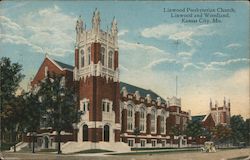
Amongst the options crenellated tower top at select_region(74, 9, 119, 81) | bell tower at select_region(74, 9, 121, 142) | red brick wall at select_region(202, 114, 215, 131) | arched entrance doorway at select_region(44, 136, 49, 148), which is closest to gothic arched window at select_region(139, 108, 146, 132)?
bell tower at select_region(74, 9, 121, 142)

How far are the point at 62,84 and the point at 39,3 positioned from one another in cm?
144

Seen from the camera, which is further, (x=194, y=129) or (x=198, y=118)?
(x=194, y=129)

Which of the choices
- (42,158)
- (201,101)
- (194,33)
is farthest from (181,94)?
(42,158)

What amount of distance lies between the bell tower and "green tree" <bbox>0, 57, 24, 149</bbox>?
105 centimetres

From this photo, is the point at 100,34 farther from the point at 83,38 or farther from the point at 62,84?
the point at 62,84

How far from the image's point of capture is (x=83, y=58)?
25.2ft

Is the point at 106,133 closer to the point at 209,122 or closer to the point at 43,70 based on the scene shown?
the point at 43,70

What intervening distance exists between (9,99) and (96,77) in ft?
5.14

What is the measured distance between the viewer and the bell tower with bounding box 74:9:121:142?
7656mm

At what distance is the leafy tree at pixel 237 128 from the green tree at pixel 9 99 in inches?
151

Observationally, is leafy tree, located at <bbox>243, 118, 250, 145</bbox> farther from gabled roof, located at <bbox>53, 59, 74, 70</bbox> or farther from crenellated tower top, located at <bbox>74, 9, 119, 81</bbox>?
gabled roof, located at <bbox>53, 59, 74, 70</bbox>

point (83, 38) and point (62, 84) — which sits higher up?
point (83, 38)

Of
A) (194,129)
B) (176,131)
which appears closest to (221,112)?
(194,129)

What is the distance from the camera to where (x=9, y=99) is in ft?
25.6
